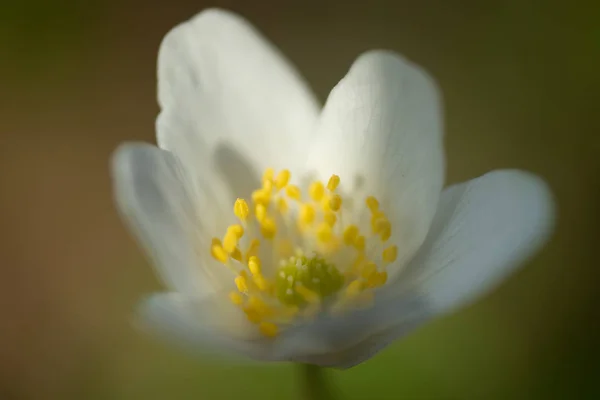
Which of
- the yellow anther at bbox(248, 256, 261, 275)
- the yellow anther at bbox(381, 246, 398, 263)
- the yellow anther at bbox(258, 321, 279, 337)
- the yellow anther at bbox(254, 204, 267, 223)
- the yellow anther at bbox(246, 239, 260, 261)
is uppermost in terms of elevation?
the yellow anther at bbox(254, 204, 267, 223)

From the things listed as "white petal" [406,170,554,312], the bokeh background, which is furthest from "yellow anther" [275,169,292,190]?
the bokeh background

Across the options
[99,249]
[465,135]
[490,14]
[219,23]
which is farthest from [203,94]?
[490,14]

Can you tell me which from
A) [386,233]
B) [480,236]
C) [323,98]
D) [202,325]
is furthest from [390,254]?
[323,98]

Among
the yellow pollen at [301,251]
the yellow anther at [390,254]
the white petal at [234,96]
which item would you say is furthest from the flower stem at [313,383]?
the white petal at [234,96]

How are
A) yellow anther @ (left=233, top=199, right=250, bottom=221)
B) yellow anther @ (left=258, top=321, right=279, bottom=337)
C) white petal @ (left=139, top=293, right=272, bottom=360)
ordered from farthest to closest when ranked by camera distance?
1. yellow anther @ (left=233, top=199, right=250, bottom=221)
2. yellow anther @ (left=258, top=321, right=279, bottom=337)
3. white petal @ (left=139, top=293, right=272, bottom=360)

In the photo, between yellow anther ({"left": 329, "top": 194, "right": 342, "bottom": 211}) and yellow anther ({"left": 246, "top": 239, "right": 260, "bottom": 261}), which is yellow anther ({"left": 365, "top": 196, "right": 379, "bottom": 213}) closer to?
yellow anther ({"left": 329, "top": 194, "right": 342, "bottom": 211})

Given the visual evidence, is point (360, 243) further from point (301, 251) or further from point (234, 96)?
point (234, 96)

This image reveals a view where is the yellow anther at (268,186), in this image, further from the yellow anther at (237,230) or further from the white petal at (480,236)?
the white petal at (480,236)

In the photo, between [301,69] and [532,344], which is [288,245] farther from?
[301,69]
